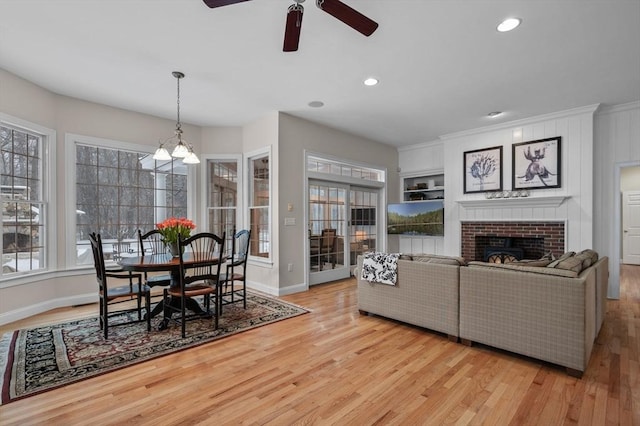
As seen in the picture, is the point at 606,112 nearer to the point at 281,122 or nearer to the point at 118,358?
the point at 281,122

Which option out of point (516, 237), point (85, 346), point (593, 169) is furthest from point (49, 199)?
point (593, 169)

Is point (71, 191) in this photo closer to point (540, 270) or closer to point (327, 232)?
point (327, 232)

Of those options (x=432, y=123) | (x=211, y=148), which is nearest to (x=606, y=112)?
(x=432, y=123)

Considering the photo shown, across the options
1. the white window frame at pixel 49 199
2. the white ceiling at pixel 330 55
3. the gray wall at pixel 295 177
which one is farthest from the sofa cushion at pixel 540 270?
the white window frame at pixel 49 199

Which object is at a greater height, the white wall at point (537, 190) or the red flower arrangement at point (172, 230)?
the white wall at point (537, 190)

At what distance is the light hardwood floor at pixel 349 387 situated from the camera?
1.83 m

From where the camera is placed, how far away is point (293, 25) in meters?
2.03

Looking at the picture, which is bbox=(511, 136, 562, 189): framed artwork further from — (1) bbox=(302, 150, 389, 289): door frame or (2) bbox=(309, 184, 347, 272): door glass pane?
(2) bbox=(309, 184, 347, 272): door glass pane

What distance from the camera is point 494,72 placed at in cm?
343

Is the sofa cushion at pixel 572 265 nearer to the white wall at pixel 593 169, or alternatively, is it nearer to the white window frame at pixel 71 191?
the white wall at pixel 593 169

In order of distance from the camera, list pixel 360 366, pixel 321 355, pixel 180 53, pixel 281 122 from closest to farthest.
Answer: pixel 360 366 < pixel 321 355 < pixel 180 53 < pixel 281 122

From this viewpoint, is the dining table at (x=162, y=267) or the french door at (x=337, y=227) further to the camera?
the french door at (x=337, y=227)

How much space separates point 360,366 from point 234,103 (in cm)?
373

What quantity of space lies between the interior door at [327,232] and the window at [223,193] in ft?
4.55
